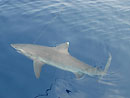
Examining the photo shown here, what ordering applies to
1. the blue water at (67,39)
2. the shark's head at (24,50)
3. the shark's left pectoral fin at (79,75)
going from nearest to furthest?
the blue water at (67,39) → the shark's left pectoral fin at (79,75) → the shark's head at (24,50)

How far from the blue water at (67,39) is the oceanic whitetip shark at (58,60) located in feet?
1.10

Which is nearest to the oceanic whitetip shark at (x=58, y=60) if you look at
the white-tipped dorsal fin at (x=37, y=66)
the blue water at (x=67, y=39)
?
the white-tipped dorsal fin at (x=37, y=66)

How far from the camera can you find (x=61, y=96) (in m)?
7.60

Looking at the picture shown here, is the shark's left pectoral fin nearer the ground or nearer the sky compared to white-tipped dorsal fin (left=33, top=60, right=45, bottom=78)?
nearer the ground

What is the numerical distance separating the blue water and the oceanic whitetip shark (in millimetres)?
334

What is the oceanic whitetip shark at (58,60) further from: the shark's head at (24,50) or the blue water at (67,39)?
the blue water at (67,39)

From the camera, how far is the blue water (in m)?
7.95

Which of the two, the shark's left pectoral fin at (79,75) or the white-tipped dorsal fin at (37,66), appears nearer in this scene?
the shark's left pectoral fin at (79,75)

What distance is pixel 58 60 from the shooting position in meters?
8.33

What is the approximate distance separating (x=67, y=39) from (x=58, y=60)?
2668 millimetres

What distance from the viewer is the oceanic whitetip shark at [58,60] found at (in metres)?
8.03

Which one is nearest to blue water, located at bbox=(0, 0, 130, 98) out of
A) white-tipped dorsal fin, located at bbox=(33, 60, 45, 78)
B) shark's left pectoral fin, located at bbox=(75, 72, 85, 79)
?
shark's left pectoral fin, located at bbox=(75, 72, 85, 79)

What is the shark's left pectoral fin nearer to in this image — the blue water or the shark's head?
the blue water

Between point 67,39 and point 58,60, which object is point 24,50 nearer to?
point 58,60
